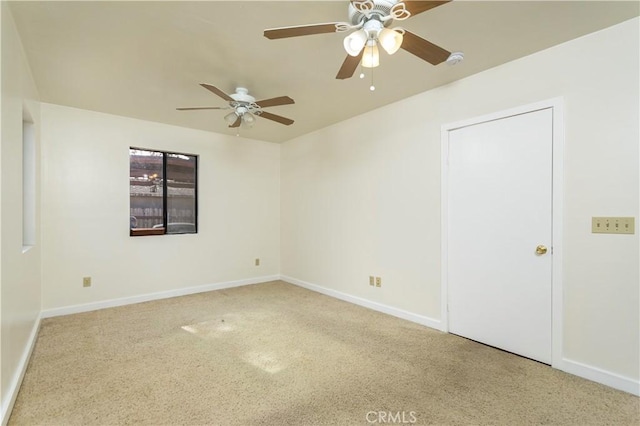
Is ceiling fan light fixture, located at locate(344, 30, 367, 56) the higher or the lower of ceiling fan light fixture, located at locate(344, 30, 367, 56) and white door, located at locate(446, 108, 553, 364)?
the higher

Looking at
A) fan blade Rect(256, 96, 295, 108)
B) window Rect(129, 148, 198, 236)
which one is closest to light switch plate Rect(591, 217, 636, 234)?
fan blade Rect(256, 96, 295, 108)

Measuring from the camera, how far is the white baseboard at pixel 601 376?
2.08 meters

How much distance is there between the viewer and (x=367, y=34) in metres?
1.77

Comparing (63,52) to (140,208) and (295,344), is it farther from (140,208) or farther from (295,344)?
(295,344)

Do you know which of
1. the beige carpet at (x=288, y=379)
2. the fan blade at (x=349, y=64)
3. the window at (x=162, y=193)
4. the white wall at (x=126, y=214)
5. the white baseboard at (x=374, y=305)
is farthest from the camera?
the window at (x=162, y=193)

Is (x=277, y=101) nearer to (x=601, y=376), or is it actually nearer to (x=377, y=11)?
(x=377, y=11)

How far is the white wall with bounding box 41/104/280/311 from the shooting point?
365cm

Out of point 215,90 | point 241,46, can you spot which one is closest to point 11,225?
point 215,90

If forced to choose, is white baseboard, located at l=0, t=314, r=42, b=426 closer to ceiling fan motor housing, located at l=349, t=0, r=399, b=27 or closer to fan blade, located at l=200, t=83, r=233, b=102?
fan blade, located at l=200, t=83, r=233, b=102

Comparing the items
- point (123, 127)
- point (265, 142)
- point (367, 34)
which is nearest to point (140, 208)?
point (123, 127)

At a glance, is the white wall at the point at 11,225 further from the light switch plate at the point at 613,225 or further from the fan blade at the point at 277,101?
the light switch plate at the point at 613,225

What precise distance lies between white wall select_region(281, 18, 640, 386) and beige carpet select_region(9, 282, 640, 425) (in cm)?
47

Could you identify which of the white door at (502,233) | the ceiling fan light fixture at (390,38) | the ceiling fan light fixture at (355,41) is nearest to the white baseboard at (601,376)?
the white door at (502,233)

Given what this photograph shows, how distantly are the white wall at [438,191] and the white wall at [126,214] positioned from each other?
0.66 meters
